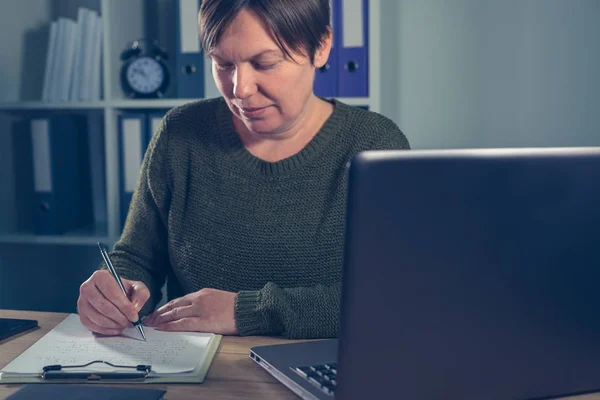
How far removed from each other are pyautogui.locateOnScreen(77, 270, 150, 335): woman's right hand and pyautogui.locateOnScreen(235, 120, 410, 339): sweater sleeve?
167mm

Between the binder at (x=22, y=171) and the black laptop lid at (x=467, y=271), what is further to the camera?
the binder at (x=22, y=171)

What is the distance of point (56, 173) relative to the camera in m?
2.15

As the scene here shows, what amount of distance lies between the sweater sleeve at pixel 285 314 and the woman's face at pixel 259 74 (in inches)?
13.7

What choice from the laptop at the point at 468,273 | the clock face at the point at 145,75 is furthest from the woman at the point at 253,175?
the clock face at the point at 145,75

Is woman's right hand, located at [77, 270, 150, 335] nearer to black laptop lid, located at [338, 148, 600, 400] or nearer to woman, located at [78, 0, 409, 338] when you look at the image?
woman, located at [78, 0, 409, 338]

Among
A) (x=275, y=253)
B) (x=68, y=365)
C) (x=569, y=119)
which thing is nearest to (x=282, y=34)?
(x=275, y=253)

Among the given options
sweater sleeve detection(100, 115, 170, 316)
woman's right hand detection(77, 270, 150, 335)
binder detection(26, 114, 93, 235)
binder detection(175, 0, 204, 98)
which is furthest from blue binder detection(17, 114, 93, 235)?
woman's right hand detection(77, 270, 150, 335)

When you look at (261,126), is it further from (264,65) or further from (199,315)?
(199,315)

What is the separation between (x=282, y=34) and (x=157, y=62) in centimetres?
108

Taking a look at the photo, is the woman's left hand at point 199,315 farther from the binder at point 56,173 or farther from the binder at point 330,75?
the binder at point 56,173

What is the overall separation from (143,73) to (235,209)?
0.99 meters

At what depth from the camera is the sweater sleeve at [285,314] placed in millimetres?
A: 1010

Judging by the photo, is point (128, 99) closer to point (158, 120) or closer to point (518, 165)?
point (158, 120)

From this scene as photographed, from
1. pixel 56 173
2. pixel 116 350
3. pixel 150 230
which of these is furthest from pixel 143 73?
pixel 116 350
